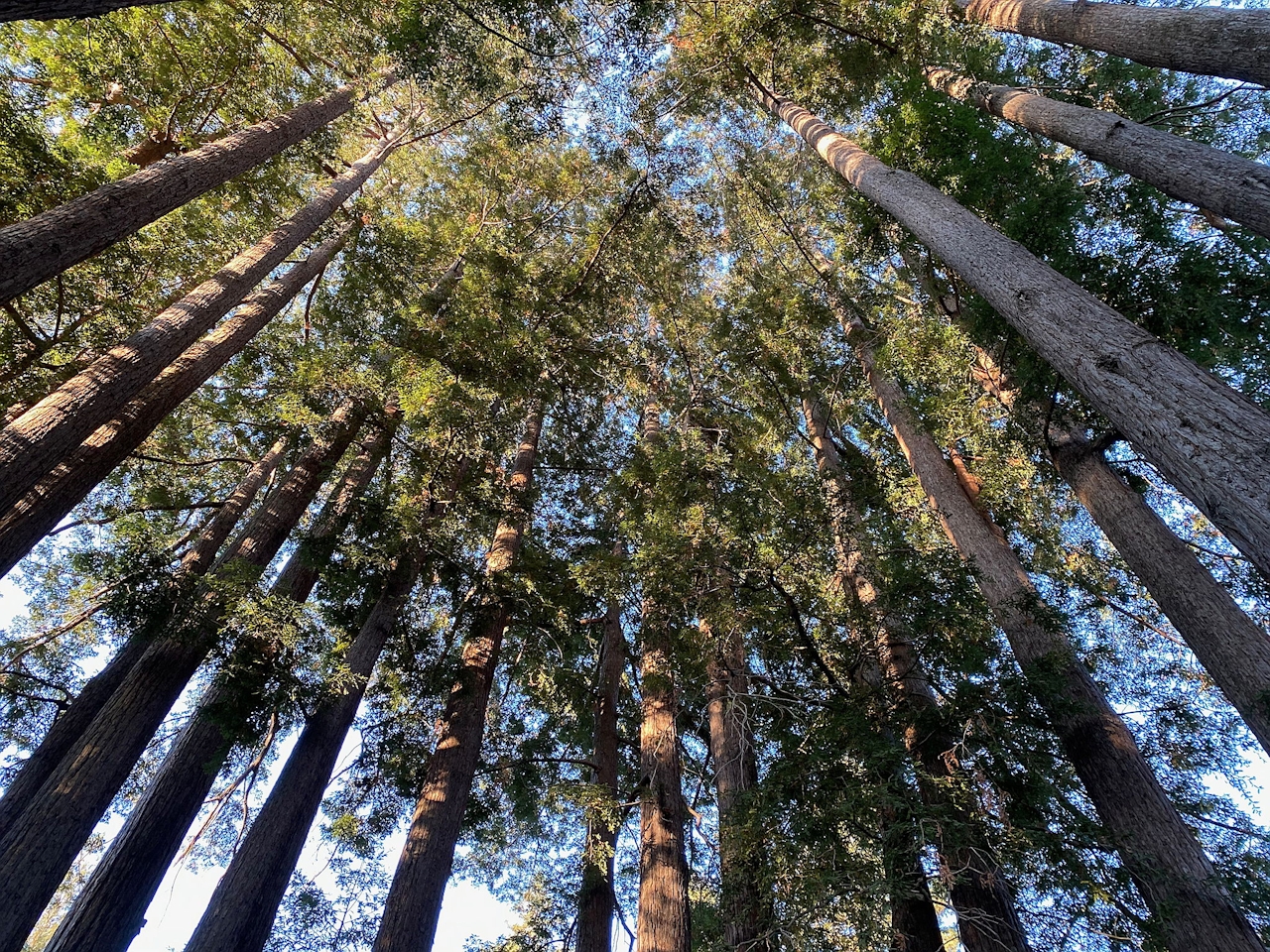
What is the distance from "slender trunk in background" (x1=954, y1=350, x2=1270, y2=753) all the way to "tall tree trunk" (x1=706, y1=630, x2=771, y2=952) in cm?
361

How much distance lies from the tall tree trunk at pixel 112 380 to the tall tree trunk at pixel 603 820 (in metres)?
5.68

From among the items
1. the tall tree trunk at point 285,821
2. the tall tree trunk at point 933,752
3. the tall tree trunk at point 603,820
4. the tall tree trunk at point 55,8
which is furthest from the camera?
the tall tree trunk at point 603,820

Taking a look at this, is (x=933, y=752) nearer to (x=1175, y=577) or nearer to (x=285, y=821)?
(x=1175, y=577)

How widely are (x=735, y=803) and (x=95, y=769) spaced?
5706mm

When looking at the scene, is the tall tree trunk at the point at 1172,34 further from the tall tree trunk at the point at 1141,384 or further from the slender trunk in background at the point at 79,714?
the slender trunk in background at the point at 79,714

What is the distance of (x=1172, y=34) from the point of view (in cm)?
489

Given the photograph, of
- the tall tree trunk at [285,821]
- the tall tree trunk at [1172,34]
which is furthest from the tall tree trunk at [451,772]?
the tall tree trunk at [1172,34]

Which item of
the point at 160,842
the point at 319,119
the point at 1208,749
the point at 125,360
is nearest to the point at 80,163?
the point at 319,119

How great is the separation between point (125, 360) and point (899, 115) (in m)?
9.29

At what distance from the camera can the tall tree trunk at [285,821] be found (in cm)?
509

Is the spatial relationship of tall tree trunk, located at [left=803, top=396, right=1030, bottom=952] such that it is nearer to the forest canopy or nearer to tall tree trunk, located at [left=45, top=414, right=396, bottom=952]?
the forest canopy

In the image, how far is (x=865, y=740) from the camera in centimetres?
489

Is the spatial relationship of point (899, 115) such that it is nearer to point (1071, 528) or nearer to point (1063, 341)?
point (1063, 341)

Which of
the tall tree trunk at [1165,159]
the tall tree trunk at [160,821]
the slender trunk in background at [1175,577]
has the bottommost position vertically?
the tall tree trunk at [160,821]
